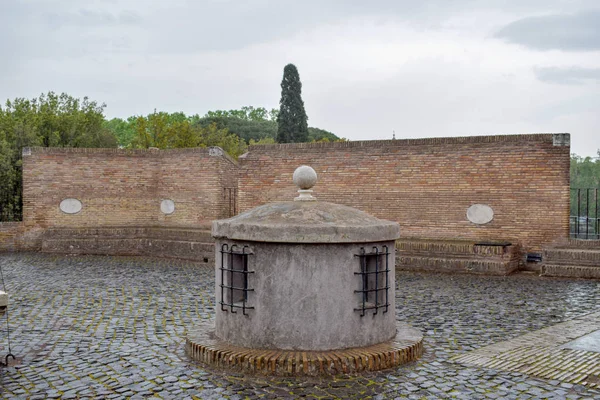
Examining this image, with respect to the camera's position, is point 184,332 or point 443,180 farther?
point 443,180

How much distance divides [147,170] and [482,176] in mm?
10088

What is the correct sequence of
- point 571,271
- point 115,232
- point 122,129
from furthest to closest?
point 122,129, point 115,232, point 571,271

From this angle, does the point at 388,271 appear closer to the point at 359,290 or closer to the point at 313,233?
the point at 359,290

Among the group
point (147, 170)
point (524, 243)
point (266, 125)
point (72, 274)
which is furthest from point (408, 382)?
point (266, 125)

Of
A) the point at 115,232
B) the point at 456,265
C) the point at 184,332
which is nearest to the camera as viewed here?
the point at 184,332

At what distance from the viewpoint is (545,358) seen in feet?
20.6

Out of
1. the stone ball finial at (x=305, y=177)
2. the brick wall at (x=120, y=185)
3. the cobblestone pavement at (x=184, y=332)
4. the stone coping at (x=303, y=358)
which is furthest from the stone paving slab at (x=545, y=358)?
the brick wall at (x=120, y=185)

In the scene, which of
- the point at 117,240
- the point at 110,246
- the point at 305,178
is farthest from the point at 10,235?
the point at 305,178

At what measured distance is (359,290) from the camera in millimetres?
6223

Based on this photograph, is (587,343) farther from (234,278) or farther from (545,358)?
(234,278)

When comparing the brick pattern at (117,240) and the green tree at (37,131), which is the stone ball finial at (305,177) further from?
the green tree at (37,131)

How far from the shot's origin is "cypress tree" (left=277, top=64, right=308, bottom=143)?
132ft

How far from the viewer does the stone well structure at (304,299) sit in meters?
5.97

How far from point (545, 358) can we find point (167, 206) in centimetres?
1358
